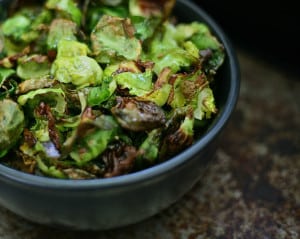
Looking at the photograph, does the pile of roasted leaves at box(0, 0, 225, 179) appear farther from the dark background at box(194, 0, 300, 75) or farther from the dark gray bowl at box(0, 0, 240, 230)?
the dark background at box(194, 0, 300, 75)

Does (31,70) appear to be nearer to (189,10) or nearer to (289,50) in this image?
(189,10)

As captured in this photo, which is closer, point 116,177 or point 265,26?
point 116,177

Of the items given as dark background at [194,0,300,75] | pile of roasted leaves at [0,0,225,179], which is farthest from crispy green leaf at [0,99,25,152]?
dark background at [194,0,300,75]

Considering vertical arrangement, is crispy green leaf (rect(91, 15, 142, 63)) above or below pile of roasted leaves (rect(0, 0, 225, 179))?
above

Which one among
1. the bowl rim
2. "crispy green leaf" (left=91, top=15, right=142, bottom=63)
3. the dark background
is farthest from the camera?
the dark background

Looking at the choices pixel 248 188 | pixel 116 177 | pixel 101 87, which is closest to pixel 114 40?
pixel 101 87

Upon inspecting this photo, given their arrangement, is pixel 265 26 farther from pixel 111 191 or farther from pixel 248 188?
pixel 111 191
